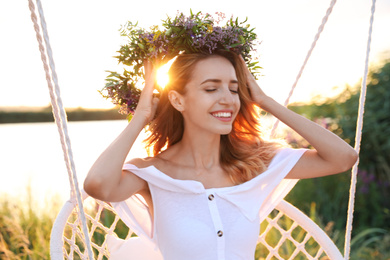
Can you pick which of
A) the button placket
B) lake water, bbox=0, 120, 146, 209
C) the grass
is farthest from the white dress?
the grass

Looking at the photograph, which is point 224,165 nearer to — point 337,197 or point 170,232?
point 170,232

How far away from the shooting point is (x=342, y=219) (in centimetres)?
470

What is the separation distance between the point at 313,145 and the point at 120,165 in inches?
28.0

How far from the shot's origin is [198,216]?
73.0 inches

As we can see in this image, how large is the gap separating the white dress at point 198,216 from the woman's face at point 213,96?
0.77 ft

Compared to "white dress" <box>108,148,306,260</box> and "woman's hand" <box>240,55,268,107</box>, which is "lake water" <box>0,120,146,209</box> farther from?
"woman's hand" <box>240,55,268,107</box>

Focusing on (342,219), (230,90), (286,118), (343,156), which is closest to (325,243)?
(343,156)

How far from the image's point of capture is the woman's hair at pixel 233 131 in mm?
1916

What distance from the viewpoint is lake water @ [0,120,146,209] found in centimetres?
395

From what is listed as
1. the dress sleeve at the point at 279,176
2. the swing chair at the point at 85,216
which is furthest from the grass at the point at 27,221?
the dress sleeve at the point at 279,176

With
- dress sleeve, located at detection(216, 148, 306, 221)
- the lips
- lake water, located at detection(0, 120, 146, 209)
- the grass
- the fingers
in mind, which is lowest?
the grass

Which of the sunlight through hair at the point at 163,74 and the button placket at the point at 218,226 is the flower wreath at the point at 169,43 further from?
the button placket at the point at 218,226

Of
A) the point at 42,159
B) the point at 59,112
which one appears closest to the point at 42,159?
the point at 42,159

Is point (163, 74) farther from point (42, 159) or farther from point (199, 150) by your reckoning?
point (42, 159)
